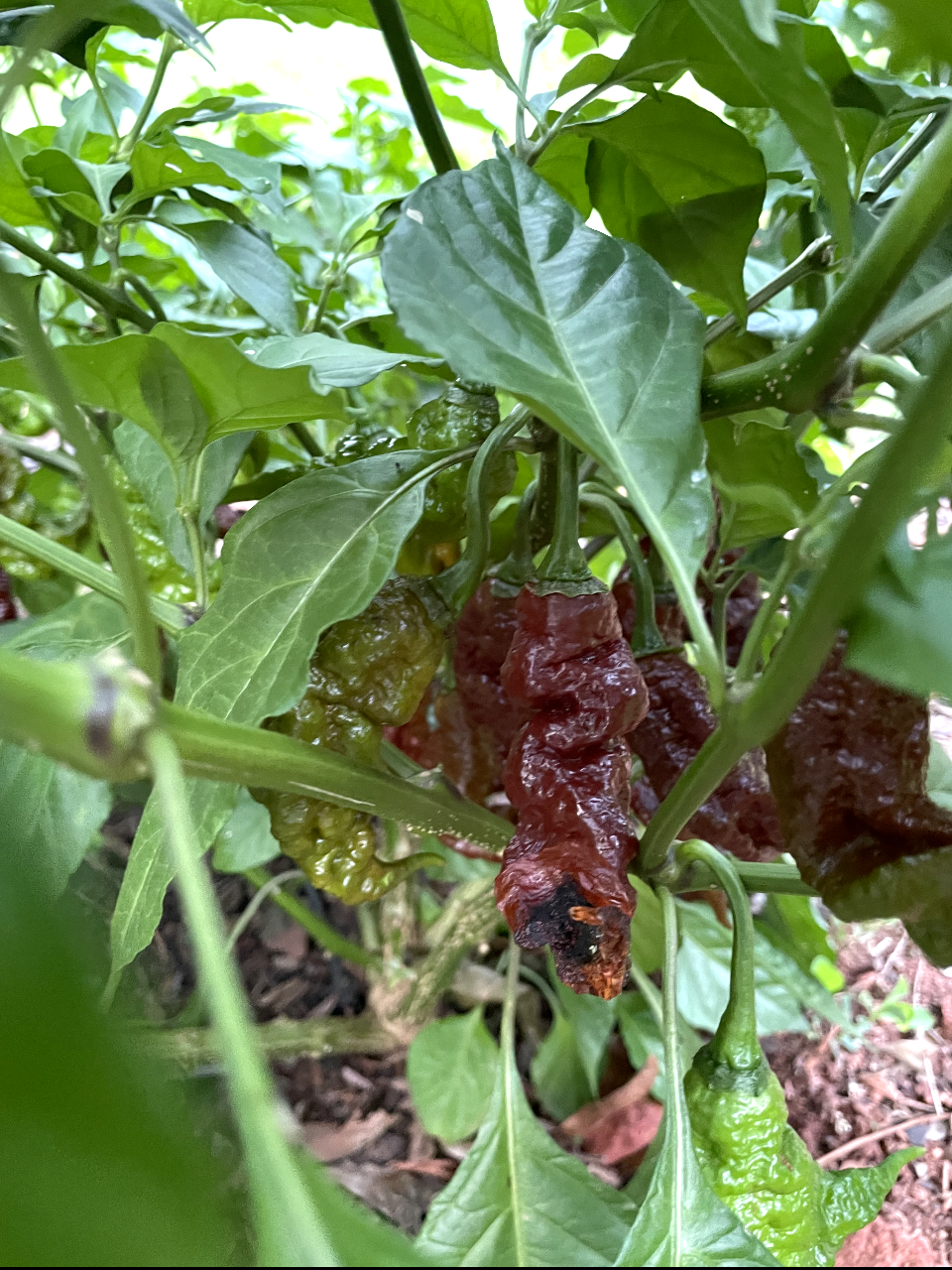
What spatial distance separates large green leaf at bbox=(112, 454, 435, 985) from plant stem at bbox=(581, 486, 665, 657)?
19 centimetres

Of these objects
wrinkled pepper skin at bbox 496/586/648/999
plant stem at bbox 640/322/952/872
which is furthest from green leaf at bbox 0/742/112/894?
plant stem at bbox 640/322/952/872

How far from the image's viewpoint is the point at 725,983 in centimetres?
95

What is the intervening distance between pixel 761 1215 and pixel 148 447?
0.57 meters

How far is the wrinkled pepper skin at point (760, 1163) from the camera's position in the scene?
0.44 meters

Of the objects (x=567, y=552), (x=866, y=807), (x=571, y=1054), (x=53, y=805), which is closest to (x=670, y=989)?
(x=866, y=807)

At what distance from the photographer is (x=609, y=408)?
37 cm

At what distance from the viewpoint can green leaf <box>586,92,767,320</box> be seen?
45cm

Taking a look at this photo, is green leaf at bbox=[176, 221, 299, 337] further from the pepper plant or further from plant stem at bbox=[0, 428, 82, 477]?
plant stem at bbox=[0, 428, 82, 477]

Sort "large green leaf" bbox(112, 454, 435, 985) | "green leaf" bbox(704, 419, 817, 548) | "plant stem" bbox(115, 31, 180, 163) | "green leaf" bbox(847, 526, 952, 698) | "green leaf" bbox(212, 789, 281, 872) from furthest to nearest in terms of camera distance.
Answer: "green leaf" bbox(212, 789, 281, 872)
"plant stem" bbox(115, 31, 180, 163)
"green leaf" bbox(704, 419, 817, 548)
"large green leaf" bbox(112, 454, 435, 985)
"green leaf" bbox(847, 526, 952, 698)

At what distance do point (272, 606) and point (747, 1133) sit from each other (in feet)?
1.21

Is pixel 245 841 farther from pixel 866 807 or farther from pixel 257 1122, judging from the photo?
pixel 257 1122

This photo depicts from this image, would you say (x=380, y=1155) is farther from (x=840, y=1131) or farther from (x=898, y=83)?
(x=898, y=83)

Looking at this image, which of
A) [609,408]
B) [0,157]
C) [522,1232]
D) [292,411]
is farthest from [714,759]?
[0,157]

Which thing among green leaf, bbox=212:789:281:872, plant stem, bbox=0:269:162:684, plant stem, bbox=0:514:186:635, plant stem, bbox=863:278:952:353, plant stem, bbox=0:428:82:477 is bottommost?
green leaf, bbox=212:789:281:872
